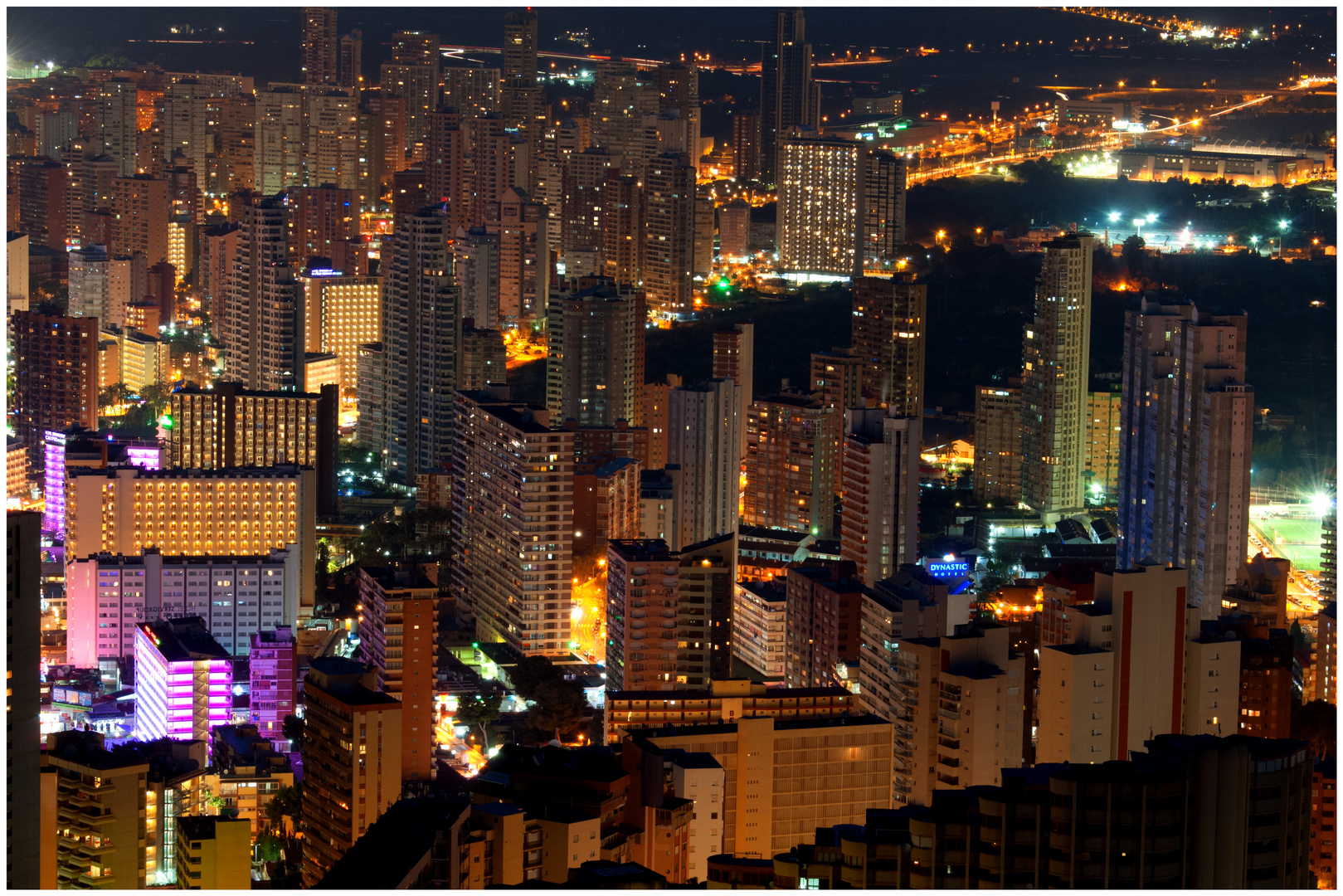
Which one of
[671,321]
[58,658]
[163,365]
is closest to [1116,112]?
[671,321]

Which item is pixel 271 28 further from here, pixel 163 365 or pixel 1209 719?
pixel 1209 719

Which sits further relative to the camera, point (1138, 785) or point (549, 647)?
point (549, 647)

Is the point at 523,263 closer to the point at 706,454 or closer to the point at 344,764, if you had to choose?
the point at 706,454

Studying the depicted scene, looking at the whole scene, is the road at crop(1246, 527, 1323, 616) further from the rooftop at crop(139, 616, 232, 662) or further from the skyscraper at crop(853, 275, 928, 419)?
the rooftop at crop(139, 616, 232, 662)

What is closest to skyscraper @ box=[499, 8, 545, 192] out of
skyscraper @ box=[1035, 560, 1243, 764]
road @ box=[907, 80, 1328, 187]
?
road @ box=[907, 80, 1328, 187]

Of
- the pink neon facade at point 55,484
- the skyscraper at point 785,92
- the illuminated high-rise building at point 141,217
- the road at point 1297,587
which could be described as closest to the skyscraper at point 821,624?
the road at point 1297,587

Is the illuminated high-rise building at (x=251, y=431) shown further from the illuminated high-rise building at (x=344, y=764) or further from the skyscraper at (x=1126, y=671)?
the skyscraper at (x=1126, y=671)

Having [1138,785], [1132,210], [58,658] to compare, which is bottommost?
[58,658]
